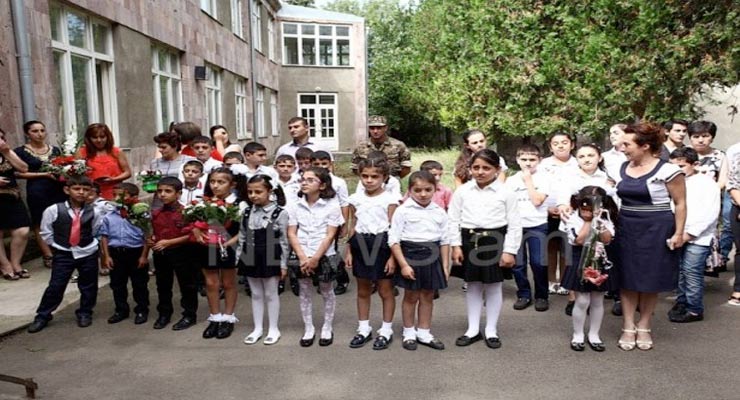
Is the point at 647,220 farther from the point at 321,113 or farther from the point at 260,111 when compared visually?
the point at 321,113

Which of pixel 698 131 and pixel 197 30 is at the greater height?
pixel 197 30

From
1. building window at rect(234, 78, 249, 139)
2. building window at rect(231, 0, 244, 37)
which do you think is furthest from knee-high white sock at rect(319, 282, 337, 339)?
building window at rect(231, 0, 244, 37)

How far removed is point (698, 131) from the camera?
5750 mm

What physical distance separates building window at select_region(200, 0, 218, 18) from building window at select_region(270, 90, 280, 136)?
29.1ft

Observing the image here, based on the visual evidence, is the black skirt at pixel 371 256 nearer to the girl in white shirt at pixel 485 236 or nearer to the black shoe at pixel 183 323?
the girl in white shirt at pixel 485 236

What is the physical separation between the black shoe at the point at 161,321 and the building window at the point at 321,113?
2343 cm

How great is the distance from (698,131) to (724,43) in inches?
208

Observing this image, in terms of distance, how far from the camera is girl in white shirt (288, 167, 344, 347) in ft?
14.4

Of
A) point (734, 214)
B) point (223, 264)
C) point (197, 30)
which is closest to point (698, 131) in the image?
point (734, 214)

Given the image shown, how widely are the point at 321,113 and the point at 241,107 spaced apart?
9.01 metres

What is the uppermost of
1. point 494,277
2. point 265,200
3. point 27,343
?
point 265,200

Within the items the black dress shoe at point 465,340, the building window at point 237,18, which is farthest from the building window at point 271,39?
the black dress shoe at point 465,340

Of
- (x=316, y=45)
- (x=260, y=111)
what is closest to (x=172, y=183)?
(x=260, y=111)

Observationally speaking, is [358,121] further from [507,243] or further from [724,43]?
[507,243]
